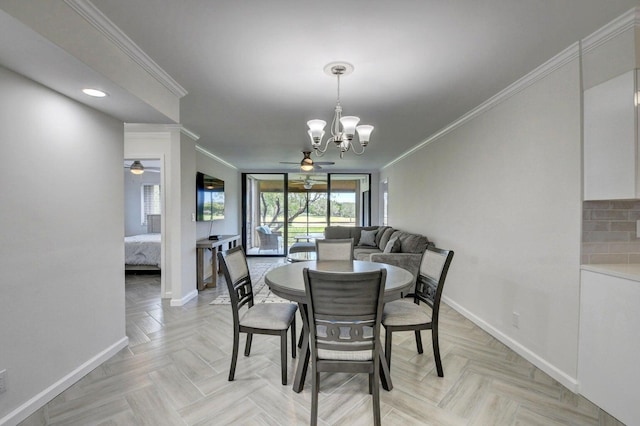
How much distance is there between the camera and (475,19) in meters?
1.78

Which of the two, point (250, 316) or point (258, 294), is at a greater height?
point (250, 316)

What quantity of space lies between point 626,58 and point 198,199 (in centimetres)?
512

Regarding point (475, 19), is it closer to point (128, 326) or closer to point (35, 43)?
point (35, 43)

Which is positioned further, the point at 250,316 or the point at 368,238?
the point at 368,238

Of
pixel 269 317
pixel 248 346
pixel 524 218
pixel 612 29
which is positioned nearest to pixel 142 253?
pixel 248 346

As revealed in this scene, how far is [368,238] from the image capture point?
679 cm

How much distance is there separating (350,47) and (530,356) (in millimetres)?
2863

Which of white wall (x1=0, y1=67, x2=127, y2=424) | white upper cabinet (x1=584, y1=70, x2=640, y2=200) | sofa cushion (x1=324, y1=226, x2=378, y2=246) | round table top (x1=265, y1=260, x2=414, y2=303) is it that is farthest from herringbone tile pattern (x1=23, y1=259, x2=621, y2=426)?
sofa cushion (x1=324, y1=226, x2=378, y2=246)

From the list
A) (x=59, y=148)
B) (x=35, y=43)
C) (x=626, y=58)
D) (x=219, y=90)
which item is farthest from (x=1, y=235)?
(x=626, y=58)

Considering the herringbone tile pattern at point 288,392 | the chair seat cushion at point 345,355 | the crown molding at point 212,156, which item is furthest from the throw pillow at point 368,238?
the chair seat cushion at point 345,355

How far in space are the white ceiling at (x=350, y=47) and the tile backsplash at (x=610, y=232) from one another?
120 cm

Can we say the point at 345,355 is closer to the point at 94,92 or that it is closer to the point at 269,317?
the point at 269,317

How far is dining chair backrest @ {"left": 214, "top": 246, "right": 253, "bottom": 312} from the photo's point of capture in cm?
227

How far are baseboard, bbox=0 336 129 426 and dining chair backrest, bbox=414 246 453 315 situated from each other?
109 inches
